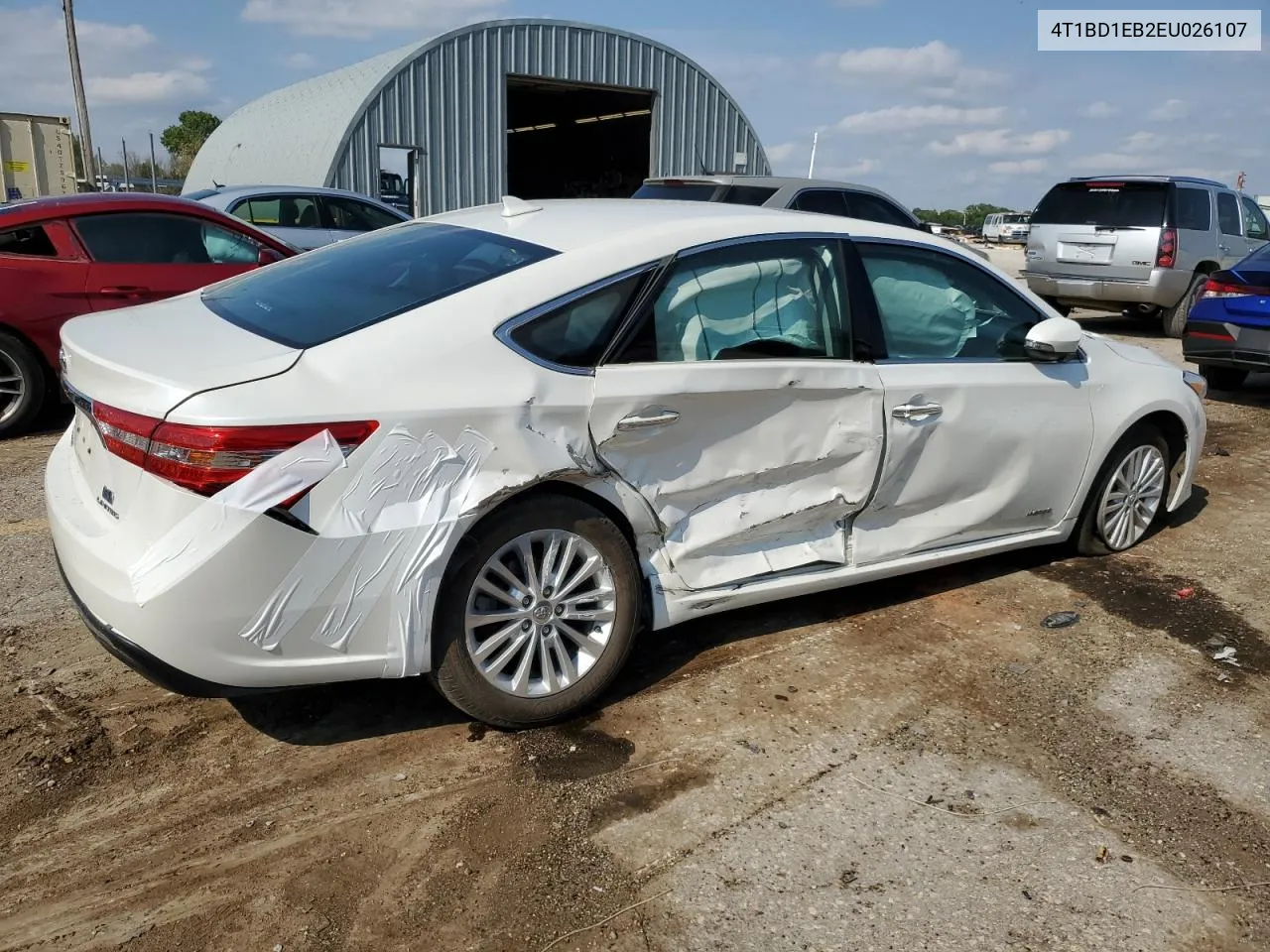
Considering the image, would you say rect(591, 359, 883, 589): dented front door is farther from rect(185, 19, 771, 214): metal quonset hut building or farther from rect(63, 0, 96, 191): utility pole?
rect(63, 0, 96, 191): utility pole

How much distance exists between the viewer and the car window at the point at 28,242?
6.79 metres

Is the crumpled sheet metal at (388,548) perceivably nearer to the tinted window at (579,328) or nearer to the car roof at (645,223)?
the tinted window at (579,328)

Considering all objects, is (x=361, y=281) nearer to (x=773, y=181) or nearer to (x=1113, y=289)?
(x=773, y=181)

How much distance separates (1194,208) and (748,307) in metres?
11.4

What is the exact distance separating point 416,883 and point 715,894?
740 millimetres

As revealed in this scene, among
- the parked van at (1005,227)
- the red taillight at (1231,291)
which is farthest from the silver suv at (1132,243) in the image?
the parked van at (1005,227)

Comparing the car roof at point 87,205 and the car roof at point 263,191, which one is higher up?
the car roof at point 263,191

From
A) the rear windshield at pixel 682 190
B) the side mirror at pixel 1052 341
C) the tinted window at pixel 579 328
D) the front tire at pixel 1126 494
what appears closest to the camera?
the tinted window at pixel 579 328

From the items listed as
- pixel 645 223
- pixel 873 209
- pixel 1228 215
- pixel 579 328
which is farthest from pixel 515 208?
pixel 1228 215

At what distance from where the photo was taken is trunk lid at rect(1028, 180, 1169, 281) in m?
12.4

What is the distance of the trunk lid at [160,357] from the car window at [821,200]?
7062 millimetres

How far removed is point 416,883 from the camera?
2.60 metres

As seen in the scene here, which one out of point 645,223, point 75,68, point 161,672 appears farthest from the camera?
point 75,68

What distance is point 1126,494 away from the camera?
5.01 meters
